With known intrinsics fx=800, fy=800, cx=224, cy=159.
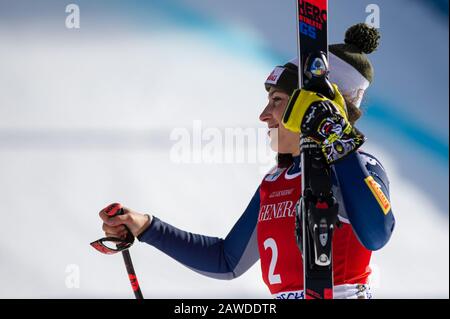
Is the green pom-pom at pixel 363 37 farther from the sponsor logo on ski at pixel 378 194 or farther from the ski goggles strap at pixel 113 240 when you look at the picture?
the ski goggles strap at pixel 113 240

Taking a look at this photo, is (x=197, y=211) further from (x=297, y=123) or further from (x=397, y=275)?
(x=297, y=123)

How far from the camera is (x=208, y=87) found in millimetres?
5223

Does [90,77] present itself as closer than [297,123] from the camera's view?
No

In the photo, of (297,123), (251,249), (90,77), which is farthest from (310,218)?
(90,77)

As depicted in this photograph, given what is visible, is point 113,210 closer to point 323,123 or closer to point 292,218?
point 292,218

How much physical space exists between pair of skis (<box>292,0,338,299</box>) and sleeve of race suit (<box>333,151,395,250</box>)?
0.13 feet

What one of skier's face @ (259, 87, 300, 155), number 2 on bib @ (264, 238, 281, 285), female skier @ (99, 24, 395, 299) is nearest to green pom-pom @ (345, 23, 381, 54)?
female skier @ (99, 24, 395, 299)

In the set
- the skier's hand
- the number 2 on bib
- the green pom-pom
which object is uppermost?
the green pom-pom

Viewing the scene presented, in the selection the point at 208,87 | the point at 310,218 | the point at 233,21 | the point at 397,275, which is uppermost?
the point at 233,21

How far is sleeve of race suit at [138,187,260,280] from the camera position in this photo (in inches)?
98.3

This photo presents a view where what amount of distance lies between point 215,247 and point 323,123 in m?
0.83

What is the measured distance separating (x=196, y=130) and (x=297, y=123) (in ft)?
10.1

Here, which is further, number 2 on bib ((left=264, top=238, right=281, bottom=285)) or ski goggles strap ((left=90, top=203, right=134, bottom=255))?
ski goggles strap ((left=90, top=203, right=134, bottom=255))

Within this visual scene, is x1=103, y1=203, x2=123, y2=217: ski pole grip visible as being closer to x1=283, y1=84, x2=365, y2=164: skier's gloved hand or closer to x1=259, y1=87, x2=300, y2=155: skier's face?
x1=259, y1=87, x2=300, y2=155: skier's face
